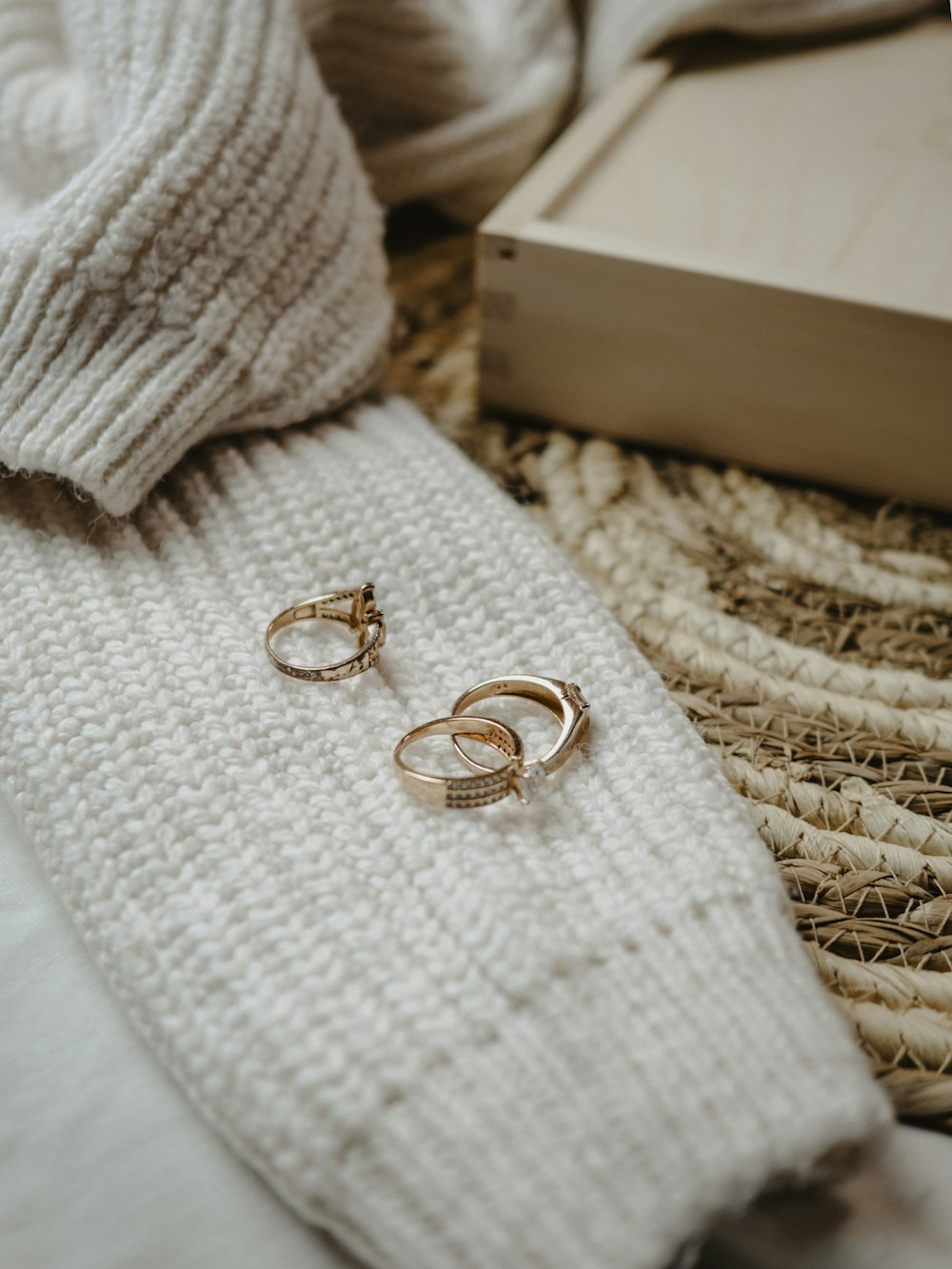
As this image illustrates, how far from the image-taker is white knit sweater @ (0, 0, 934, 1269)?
30 centimetres

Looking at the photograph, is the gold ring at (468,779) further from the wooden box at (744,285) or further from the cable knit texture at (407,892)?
the wooden box at (744,285)

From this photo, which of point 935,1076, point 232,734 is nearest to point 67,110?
point 232,734

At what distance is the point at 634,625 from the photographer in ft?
1.66

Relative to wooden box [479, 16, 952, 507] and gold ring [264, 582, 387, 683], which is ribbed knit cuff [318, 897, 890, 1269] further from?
wooden box [479, 16, 952, 507]

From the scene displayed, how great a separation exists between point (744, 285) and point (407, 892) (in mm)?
340

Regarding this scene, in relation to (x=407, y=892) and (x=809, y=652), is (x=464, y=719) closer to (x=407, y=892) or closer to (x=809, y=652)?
(x=407, y=892)

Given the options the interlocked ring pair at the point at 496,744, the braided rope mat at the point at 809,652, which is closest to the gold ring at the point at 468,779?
the interlocked ring pair at the point at 496,744

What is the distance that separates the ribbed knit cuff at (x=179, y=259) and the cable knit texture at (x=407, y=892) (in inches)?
1.6

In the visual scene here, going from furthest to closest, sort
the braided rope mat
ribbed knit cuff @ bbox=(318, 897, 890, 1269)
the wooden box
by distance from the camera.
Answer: the wooden box < the braided rope mat < ribbed knit cuff @ bbox=(318, 897, 890, 1269)

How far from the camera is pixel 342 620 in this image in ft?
1.43

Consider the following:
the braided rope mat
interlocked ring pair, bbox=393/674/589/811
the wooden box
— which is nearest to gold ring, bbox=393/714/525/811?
interlocked ring pair, bbox=393/674/589/811

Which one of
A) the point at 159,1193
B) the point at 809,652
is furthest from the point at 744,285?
the point at 159,1193

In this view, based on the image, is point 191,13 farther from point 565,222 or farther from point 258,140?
point 565,222

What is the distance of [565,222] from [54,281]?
275 mm
